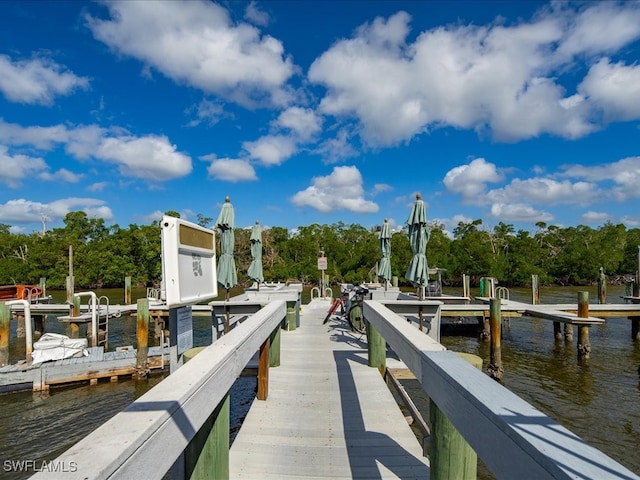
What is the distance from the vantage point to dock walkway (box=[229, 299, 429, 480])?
3.13 m

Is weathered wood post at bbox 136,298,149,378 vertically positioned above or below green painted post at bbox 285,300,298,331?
below

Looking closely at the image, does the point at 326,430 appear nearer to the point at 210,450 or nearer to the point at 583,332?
the point at 210,450

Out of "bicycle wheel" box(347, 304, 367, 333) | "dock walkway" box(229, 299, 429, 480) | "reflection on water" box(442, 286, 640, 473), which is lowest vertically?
"reflection on water" box(442, 286, 640, 473)

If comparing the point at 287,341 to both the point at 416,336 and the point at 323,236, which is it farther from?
the point at 323,236

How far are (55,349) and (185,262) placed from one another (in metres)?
10.8

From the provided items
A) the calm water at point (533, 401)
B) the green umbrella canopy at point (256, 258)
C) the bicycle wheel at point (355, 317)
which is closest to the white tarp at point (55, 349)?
the calm water at point (533, 401)

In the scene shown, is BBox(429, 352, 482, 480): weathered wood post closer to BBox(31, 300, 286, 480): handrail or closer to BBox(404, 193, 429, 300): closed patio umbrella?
BBox(31, 300, 286, 480): handrail

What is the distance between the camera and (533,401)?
9.78 m

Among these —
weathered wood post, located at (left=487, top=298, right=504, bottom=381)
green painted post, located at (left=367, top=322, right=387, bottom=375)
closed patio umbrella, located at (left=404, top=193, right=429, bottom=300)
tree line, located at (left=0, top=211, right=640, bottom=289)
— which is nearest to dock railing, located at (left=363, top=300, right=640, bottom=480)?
green painted post, located at (left=367, top=322, right=387, bottom=375)

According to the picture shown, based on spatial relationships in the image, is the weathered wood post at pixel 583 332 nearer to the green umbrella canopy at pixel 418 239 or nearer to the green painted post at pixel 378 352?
the green umbrella canopy at pixel 418 239

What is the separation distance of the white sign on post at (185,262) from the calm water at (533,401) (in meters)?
5.28

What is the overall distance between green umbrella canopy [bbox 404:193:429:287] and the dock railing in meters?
7.80

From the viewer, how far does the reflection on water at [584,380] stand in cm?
809

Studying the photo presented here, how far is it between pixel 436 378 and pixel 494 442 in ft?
2.06
